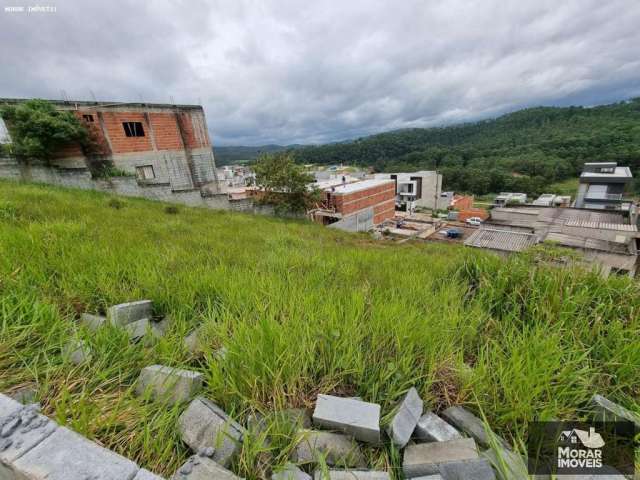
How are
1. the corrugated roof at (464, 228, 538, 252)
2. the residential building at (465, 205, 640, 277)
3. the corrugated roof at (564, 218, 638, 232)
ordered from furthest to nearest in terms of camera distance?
the corrugated roof at (564, 218, 638, 232) → the corrugated roof at (464, 228, 538, 252) → the residential building at (465, 205, 640, 277)

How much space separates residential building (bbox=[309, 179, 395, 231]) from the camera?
22.6m

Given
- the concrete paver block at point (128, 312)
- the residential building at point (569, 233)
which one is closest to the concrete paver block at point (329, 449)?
the concrete paver block at point (128, 312)

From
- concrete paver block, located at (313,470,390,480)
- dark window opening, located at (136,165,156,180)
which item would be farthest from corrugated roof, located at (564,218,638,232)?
dark window opening, located at (136,165,156,180)

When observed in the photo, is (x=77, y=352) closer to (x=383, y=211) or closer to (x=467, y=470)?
(x=467, y=470)

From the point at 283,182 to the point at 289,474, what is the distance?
15083 millimetres

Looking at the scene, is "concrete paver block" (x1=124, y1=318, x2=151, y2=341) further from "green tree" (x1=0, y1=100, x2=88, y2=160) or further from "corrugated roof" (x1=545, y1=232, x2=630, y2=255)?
"green tree" (x1=0, y1=100, x2=88, y2=160)

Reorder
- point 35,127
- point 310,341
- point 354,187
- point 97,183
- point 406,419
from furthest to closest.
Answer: point 354,187 → point 97,183 → point 35,127 → point 310,341 → point 406,419

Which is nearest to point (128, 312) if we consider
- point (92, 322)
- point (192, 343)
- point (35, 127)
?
point (92, 322)

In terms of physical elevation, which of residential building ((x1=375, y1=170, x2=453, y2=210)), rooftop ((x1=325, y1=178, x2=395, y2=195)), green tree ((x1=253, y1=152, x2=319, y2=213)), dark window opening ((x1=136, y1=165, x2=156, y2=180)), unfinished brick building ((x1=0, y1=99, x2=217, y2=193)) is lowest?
residential building ((x1=375, y1=170, x2=453, y2=210))

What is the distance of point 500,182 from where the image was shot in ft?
159

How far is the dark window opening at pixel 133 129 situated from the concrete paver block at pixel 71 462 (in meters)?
15.6

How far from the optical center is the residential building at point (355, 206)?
22.6 meters

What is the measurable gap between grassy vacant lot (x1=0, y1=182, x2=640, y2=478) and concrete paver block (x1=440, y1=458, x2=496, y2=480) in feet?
0.80

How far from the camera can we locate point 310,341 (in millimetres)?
1458
